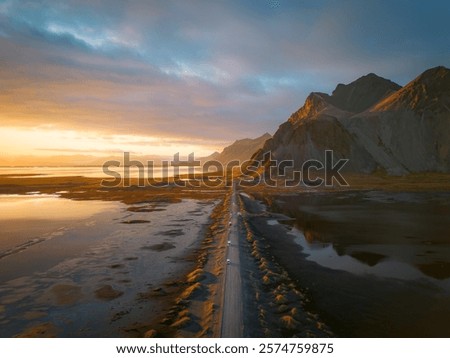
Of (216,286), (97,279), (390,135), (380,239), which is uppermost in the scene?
(390,135)

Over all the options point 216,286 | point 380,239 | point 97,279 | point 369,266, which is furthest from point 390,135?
point 97,279

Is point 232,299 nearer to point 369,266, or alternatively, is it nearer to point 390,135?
point 369,266

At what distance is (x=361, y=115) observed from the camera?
9269cm

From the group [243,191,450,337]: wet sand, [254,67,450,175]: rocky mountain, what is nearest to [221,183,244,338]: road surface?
[243,191,450,337]: wet sand

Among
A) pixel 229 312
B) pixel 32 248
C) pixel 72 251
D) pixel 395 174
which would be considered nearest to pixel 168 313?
pixel 229 312

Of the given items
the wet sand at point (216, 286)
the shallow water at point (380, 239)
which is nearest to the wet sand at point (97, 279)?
the wet sand at point (216, 286)

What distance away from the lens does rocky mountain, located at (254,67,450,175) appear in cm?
7825

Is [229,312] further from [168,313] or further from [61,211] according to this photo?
[61,211]

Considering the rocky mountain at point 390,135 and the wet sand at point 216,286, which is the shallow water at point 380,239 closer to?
the wet sand at point 216,286

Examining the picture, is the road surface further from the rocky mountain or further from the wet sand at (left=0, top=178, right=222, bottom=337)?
the rocky mountain

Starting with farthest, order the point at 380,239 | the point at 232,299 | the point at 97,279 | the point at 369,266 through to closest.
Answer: the point at 380,239
the point at 369,266
the point at 97,279
the point at 232,299

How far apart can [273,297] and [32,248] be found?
12.8 metres

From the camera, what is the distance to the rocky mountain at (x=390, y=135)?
78.2 meters

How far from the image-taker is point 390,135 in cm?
8550
